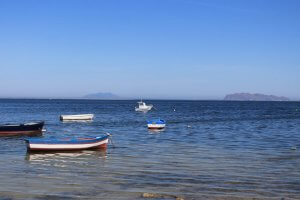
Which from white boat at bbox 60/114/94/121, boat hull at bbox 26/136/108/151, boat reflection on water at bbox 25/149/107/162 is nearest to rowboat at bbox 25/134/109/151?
boat hull at bbox 26/136/108/151

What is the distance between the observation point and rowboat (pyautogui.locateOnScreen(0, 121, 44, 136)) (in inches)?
1802

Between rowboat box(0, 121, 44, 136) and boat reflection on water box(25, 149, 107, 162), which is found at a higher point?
rowboat box(0, 121, 44, 136)

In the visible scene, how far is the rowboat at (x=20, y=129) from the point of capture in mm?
45781

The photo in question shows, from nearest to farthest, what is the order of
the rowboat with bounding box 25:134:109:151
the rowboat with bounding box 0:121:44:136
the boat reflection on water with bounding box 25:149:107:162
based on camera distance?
the boat reflection on water with bounding box 25:149:107:162, the rowboat with bounding box 25:134:109:151, the rowboat with bounding box 0:121:44:136

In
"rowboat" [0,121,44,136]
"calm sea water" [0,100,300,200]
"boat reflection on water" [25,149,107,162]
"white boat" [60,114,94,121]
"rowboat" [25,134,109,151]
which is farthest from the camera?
"white boat" [60,114,94,121]

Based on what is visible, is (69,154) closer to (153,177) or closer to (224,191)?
(153,177)

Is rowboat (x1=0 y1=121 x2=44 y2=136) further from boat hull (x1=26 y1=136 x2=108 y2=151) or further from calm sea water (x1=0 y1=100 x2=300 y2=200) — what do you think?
boat hull (x1=26 y1=136 x2=108 y2=151)

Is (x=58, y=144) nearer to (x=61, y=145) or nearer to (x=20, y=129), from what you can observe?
(x=61, y=145)

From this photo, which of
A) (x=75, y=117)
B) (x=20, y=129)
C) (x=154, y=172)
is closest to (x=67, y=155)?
(x=154, y=172)

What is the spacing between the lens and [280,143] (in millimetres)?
39750

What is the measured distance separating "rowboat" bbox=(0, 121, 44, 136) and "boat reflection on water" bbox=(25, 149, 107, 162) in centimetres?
1583

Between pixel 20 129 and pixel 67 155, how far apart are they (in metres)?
18.4

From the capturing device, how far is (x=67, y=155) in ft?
102

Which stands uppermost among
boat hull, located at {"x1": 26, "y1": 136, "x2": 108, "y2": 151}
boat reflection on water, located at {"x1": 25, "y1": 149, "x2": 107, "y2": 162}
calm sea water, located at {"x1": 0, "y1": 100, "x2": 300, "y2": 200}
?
boat hull, located at {"x1": 26, "y1": 136, "x2": 108, "y2": 151}
